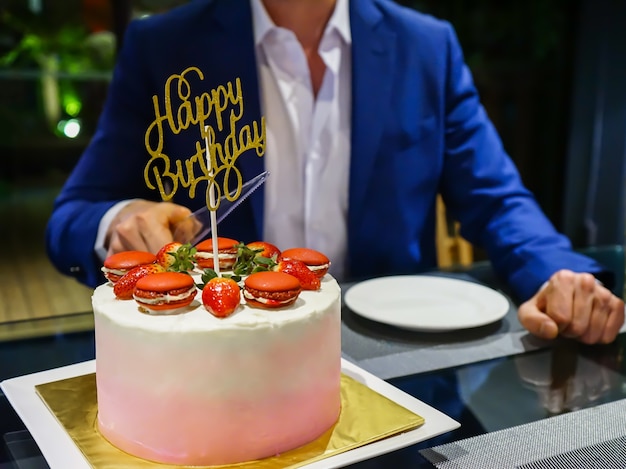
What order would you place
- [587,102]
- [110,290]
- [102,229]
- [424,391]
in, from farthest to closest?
[587,102]
[102,229]
[424,391]
[110,290]

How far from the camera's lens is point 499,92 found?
358 centimetres

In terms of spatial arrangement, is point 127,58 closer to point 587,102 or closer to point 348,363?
point 348,363

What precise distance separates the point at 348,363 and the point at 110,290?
42cm

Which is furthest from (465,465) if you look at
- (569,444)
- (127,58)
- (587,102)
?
(587,102)

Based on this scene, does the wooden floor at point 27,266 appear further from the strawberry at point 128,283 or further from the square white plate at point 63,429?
the strawberry at point 128,283

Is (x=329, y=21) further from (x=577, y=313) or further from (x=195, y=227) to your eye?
(x=577, y=313)

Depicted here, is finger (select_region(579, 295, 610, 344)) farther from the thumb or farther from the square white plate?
the thumb

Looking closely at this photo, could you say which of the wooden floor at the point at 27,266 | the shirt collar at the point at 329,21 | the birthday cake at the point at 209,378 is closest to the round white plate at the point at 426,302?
the birthday cake at the point at 209,378

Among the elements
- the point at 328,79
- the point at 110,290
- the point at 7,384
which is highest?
the point at 328,79

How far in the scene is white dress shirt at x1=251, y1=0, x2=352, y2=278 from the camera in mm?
1900

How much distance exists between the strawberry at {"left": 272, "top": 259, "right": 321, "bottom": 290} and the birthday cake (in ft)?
0.18

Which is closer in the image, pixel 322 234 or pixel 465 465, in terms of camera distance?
pixel 465 465

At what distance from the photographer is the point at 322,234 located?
1.97 metres

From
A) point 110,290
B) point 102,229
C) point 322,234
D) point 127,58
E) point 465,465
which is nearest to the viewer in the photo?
point 465,465
